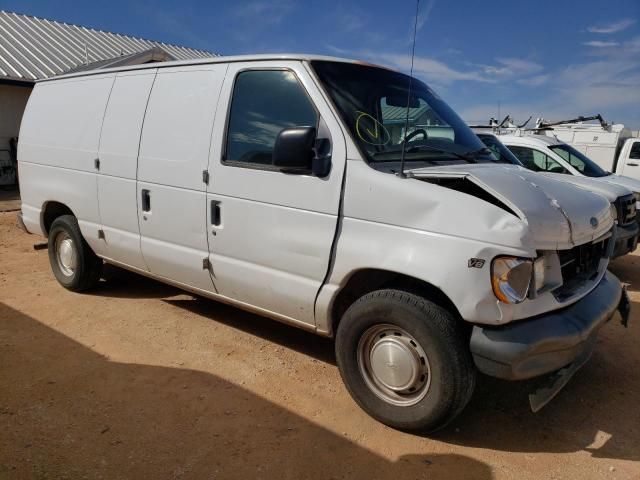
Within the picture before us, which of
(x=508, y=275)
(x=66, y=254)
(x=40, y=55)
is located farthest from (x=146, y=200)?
(x=40, y=55)

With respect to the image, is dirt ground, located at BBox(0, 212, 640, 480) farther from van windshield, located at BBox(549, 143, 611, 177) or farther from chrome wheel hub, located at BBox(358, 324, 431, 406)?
van windshield, located at BBox(549, 143, 611, 177)

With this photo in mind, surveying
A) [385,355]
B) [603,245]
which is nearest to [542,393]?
[385,355]

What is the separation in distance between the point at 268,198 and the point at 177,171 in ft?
3.27

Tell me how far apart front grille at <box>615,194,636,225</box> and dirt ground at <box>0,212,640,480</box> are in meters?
2.38

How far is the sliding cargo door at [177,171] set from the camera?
3.87m

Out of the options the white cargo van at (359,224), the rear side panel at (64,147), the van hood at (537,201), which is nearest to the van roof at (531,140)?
the white cargo van at (359,224)

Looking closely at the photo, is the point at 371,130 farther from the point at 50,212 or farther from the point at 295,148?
the point at 50,212

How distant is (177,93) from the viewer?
4.09 metres

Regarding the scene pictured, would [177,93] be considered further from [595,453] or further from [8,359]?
[595,453]

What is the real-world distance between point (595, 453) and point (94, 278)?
4924 millimetres

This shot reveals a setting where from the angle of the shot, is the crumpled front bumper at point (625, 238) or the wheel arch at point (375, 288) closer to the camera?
the wheel arch at point (375, 288)

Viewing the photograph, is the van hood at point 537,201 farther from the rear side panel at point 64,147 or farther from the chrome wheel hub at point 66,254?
the chrome wheel hub at point 66,254

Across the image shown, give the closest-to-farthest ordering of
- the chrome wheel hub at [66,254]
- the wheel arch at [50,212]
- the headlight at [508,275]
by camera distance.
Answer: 1. the headlight at [508,275]
2. the chrome wheel hub at [66,254]
3. the wheel arch at [50,212]

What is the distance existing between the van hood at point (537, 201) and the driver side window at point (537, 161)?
5.55 meters
